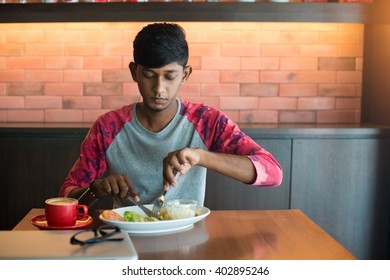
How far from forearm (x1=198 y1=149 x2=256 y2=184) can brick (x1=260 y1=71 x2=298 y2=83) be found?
73.7 inches

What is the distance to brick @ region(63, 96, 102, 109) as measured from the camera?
4027 millimetres

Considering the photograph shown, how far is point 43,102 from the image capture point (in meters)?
4.04

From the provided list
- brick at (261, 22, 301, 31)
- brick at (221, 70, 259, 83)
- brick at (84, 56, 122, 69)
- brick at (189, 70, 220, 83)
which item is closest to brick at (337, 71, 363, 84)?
brick at (261, 22, 301, 31)

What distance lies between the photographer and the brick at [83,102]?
403 cm

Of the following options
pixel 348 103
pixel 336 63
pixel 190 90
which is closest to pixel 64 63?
pixel 190 90

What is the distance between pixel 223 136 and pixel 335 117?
185 centimetres

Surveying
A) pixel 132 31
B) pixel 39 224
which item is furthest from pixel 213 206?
pixel 39 224

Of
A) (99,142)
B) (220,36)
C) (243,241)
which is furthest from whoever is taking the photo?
(220,36)

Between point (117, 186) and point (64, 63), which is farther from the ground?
point (64, 63)

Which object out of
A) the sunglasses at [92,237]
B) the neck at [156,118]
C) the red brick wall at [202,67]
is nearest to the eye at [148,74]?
the neck at [156,118]

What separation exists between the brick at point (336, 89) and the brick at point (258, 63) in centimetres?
34

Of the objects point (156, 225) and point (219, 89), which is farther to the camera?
point (219, 89)

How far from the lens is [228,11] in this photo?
365 centimetres

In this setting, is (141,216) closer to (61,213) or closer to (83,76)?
(61,213)
